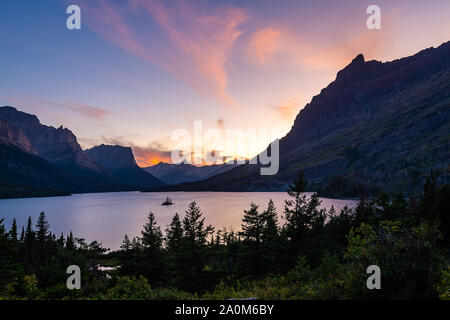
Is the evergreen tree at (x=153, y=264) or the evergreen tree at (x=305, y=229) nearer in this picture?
the evergreen tree at (x=305, y=229)

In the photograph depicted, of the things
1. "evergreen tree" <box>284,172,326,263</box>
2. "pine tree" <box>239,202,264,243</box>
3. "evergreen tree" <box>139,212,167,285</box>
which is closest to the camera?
"evergreen tree" <box>284,172,326,263</box>

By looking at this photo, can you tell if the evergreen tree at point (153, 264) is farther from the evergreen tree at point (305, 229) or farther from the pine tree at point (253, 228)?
the evergreen tree at point (305, 229)

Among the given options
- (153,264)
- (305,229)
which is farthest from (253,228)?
(153,264)

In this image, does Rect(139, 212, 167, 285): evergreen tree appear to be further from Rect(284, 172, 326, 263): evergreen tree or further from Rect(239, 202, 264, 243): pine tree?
Rect(284, 172, 326, 263): evergreen tree

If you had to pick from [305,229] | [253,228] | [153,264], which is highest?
[305,229]

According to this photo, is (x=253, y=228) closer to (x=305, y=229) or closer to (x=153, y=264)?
(x=305, y=229)

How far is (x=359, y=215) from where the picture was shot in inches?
1873

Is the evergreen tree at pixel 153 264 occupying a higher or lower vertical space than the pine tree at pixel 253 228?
lower

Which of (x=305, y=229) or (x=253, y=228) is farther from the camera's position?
(x=253, y=228)

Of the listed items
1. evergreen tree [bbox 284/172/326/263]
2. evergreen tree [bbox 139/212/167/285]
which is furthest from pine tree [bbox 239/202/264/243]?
evergreen tree [bbox 139/212/167/285]

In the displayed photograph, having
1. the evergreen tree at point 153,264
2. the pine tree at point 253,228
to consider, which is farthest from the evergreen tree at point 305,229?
the evergreen tree at point 153,264

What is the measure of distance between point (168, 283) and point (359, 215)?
119ft

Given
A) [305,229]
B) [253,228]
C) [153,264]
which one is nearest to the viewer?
[305,229]
